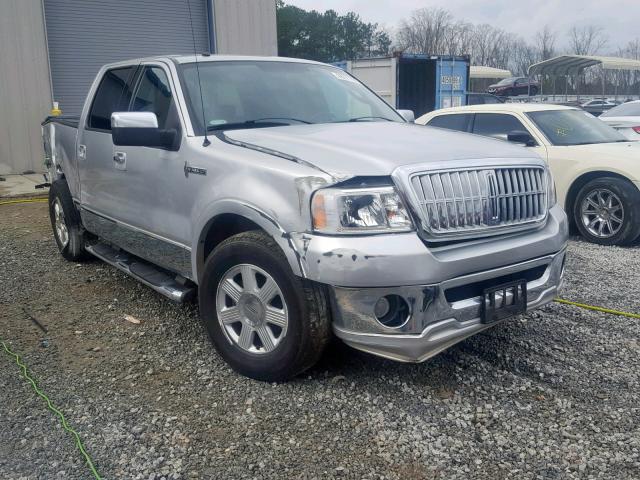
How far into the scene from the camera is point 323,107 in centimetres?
450

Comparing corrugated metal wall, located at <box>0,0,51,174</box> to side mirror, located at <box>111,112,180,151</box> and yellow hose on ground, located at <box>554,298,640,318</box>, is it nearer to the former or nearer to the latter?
side mirror, located at <box>111,112,180,151</box>

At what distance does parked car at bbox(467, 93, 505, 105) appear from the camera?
2274cm

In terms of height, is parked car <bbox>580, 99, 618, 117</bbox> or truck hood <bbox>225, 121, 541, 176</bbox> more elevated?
truck hood <bbox>225, 121, 541, 176</bbox>

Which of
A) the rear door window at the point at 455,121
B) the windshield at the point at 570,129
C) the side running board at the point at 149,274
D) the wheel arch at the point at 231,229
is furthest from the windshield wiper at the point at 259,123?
the rear door window at the point at 455,121

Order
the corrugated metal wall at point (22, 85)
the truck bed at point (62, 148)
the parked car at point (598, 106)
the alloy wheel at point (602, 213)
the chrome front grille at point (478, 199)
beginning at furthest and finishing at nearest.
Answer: the parked car at point (598, 106) → the corrugated metal wall at point (22, 85) → the alloy wheel at point (602, 213) → the truck bed at point (62, 148) → the chrome front grille at point (478, 199)

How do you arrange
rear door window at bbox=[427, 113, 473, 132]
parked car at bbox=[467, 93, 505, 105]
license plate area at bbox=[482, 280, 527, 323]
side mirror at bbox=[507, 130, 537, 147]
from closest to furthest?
license plate area at bbox=[482, 280, 527, 323] < side mirror at bbox=[507, 130, 537, 147] < rear door window at bbox=[427, 113, 473, 132] < parked car at bbox=[467, 93, 505, 105]

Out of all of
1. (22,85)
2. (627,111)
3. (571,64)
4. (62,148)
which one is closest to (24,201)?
(22,85)

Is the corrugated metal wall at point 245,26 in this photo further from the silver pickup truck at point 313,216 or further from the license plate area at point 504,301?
the license plate area at point 504,301

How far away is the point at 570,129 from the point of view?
7766 mm

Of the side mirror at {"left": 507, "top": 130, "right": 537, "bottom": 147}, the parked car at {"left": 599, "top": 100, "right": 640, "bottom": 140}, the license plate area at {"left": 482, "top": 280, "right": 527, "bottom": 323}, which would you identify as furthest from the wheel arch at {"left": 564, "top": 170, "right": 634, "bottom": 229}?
the license plate area at {"left": 482, "top": 280, "right": 527, "bottom": 323}

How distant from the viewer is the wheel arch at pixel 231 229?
126 inches

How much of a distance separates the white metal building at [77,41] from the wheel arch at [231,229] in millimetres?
8970

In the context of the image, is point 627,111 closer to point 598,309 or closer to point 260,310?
point 598,309

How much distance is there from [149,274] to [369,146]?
2009 mm
